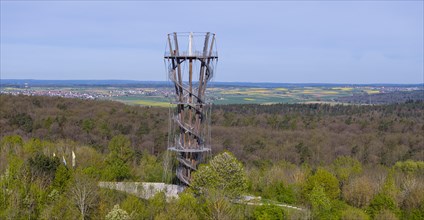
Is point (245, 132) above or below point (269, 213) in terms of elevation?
below

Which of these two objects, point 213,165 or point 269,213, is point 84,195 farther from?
point 269,213

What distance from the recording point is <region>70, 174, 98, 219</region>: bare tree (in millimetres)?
33531

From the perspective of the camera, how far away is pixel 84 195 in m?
33.4

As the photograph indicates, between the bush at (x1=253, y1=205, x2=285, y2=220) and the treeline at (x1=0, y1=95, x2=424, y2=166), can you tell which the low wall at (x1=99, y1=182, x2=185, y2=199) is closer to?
the bush at (x1=253, y1=205, x2=285, y2=220)

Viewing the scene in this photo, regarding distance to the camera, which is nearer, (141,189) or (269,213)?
(269,213)

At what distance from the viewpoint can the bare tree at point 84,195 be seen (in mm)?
33531

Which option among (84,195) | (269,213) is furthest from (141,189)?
(269,213)

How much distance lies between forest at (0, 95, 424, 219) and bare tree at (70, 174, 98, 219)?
8 cm

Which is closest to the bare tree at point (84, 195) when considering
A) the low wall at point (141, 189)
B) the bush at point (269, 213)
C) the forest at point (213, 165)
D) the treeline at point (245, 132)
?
the forest at point (213, 165)

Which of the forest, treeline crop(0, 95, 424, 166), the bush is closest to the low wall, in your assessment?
the forest

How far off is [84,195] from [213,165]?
363 inches

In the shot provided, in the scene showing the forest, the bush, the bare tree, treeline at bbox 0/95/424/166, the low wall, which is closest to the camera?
the bush

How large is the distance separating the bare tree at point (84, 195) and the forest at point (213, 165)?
0.08m

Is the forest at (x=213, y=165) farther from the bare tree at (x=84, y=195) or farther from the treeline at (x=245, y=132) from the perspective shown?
the treeline at (x=245, y=132)
